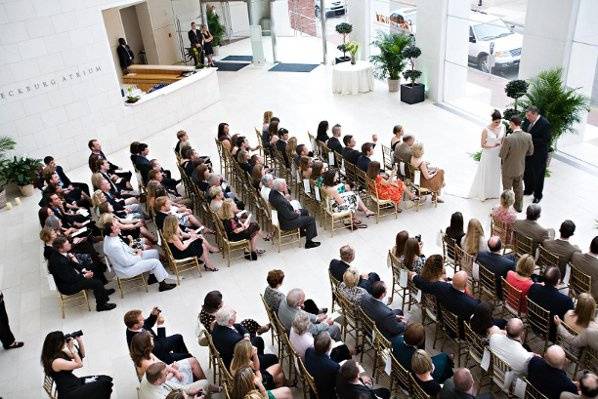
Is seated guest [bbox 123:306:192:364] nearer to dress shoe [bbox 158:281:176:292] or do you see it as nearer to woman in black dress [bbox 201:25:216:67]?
dress shoe [bbox 158:281:176:292]

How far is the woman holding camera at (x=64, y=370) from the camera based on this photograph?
5480 mm

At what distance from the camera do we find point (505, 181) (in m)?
9.09

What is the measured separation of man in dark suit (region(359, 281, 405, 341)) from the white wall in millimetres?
9203

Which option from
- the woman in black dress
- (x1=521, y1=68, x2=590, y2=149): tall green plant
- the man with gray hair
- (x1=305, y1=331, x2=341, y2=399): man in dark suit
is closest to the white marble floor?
(x1=521, y1=68, x2=590, y2=149): tall green plant

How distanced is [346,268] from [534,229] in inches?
101

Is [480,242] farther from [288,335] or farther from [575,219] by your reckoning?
[575,219]

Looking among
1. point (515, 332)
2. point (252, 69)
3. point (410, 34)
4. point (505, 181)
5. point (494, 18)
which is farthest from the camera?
point (252, 69)

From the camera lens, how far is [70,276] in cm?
754

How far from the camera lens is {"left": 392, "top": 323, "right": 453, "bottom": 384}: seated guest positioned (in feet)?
17.0

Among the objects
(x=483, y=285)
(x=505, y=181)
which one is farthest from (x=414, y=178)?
(x=483, y=285)

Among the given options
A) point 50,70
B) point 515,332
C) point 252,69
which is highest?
point 50,70

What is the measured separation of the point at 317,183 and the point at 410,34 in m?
8.44

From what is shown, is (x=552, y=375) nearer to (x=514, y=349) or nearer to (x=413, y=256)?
(x=514, y=349)

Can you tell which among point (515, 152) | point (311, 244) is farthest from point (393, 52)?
point (311, 244)
